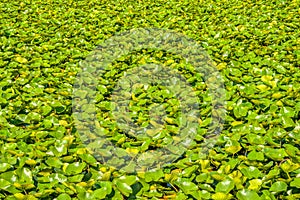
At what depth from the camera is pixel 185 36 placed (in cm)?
418

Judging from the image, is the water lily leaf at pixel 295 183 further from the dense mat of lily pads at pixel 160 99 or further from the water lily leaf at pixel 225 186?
the water lily leaf at pixel 225 186

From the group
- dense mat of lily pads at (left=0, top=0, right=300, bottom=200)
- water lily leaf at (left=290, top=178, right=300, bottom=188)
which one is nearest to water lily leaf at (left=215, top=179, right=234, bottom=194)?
dense mat of lily pads at (left=0, top=0, right=300, bottom=200)

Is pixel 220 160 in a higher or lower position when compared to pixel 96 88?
higher

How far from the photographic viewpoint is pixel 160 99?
266cm

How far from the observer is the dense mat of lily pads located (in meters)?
1.65

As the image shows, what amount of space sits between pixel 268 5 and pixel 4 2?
12.4 feet

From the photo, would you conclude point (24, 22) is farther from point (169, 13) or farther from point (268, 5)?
point (268, 5)

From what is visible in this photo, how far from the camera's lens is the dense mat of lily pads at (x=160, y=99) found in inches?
64.9

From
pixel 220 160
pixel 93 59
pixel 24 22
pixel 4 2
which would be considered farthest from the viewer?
pixel 4 2

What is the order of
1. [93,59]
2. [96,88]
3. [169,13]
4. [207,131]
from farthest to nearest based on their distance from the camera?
[169,13], [93,59], [96,88], [207,131]

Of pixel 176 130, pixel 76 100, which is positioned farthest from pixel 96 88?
pixel 176 130

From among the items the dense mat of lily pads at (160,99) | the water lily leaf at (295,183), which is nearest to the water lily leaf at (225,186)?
the dense mat of lily pads at (160,99)

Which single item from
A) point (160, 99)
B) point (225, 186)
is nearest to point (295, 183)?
point (225, 186)

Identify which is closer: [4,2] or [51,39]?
[51,39]
